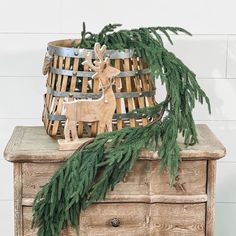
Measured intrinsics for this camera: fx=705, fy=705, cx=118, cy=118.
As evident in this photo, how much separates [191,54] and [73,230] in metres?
0.83

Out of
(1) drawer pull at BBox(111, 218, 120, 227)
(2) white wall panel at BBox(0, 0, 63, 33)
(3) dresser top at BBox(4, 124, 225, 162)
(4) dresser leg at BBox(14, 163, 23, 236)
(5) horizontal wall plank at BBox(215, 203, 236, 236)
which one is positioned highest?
(2) white wall panel at BBox(0, 0, 63, 33)

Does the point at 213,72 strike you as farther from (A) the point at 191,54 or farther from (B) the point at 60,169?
(B) the point at 60,169

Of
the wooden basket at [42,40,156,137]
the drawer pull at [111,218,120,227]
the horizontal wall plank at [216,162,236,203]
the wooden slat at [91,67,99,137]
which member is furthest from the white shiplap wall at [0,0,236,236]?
the drawer pull at [111,218,120,227]

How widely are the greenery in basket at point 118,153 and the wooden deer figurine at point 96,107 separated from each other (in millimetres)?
52

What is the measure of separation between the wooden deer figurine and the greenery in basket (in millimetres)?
52

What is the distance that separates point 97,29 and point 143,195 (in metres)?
0.72

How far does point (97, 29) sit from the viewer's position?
2.46 meters

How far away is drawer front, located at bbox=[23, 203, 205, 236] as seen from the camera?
2002mm

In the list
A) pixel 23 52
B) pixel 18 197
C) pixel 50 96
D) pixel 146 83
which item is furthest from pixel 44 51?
pixel 18 197

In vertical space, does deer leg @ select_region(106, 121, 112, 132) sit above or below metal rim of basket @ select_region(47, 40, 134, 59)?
below

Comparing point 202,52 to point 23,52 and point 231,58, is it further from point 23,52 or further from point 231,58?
point 23,52

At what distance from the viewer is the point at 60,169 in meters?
1.93

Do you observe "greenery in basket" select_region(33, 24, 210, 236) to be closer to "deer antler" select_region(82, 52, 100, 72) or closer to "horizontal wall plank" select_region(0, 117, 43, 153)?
"deer antler" select_region(82, 52, 100, 72)

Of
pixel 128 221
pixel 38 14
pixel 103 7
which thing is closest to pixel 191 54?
pixel 103 7
